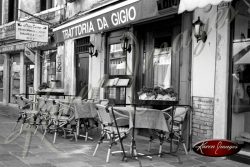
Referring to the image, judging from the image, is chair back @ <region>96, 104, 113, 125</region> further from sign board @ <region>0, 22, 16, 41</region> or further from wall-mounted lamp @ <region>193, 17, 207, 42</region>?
sign board @ <region>0, 22, 16, 41</region>

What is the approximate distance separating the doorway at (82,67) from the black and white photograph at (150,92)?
0.05m

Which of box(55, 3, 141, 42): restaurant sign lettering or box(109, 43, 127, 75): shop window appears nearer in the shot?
box(55, 3, 141, 42): restaurant sign lettering

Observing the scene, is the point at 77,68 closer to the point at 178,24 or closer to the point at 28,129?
the point at 28,129

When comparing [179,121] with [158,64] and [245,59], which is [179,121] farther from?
[158,64]

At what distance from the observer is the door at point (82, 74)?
32.2 feet

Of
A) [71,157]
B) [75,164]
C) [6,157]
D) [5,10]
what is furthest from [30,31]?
[5,10]

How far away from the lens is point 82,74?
10109mm

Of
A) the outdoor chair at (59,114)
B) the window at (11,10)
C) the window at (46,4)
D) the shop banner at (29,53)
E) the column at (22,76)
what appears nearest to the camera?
the outdoor chair at (59,114)

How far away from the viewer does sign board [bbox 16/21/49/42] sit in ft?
32.4

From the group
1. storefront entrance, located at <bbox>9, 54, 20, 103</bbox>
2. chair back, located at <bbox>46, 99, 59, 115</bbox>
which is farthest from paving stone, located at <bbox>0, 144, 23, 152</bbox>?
storefront entrance, located at <bbox>9, 54, 20, 103</bbox>

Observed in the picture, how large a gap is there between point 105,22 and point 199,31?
2.05 meters

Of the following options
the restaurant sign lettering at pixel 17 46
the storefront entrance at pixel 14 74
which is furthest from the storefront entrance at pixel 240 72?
the storefront entrance at pixel 14 74

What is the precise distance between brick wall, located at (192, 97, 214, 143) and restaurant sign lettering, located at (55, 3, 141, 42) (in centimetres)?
192

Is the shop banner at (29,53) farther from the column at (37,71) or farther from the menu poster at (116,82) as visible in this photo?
the menu poster at (116,82)
